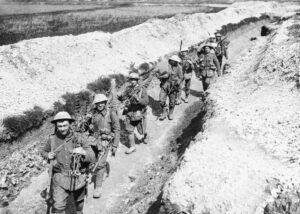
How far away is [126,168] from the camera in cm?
1020

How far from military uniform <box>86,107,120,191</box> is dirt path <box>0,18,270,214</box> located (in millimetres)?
550

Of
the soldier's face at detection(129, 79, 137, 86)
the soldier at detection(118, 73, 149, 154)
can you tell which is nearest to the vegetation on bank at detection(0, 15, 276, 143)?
the soldier at detection(118, 73, 149, 154)

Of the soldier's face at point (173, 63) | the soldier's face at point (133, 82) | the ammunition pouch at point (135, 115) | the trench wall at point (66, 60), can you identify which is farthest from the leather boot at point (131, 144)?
the soldier's face at point (173, 63)

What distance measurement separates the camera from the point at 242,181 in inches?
263

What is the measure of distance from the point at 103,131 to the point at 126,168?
2279mm

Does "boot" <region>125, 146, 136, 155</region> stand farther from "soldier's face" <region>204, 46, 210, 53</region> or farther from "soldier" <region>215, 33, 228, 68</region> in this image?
→ "soldier" <region>215, 33, 228, 68</region>

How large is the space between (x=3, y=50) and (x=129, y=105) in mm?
6764

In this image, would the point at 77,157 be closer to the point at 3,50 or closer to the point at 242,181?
the point at 242,181

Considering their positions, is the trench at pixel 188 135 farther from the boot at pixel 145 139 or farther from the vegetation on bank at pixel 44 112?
the vegetation on bank at pixel 44 112

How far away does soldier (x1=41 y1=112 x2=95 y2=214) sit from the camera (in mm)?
6781

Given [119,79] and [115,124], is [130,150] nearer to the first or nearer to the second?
[115,124]

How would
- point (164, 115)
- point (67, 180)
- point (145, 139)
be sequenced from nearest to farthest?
point (67, 180)
point (145, 139)
point (164, 115)

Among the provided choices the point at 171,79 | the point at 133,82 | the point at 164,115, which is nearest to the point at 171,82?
the point at 171,79

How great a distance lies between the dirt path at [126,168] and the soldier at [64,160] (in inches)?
67.2
